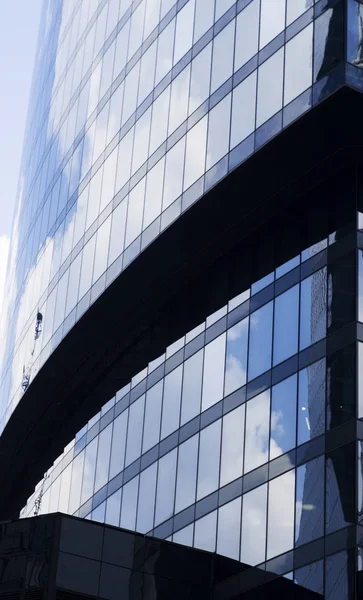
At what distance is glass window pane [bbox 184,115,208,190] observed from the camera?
43.2 metres

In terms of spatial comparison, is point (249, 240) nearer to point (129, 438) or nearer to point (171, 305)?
point (171, 305)

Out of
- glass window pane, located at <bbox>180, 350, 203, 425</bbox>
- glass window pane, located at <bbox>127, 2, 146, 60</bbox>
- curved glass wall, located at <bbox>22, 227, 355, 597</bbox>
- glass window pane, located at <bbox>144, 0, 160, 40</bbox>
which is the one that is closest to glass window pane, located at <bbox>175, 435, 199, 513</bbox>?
curved glass wall, located at <bbox>22, 227, 355, 597</bbox>

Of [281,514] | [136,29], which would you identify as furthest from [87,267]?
[281,514]

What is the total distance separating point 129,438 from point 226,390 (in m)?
8.09

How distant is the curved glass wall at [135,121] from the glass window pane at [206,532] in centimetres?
545

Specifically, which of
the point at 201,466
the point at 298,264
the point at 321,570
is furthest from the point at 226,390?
the point at 321,570

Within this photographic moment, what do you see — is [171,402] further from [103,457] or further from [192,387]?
[103,457]

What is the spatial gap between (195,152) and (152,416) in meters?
10.6

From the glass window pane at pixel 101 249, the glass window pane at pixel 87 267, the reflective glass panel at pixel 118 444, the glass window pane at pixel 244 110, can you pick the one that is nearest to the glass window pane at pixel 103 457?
the reflective glass panel at pixel 118 444

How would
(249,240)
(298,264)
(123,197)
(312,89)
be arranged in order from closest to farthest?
(312,89) < (298,264) < (249,240) < (123,197)

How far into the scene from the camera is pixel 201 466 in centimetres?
4206

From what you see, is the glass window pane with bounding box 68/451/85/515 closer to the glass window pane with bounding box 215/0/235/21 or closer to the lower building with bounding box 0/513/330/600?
the lower building with bounding box 0/513/330/600

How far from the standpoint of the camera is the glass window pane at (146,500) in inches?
1763

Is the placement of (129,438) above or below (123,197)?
below
